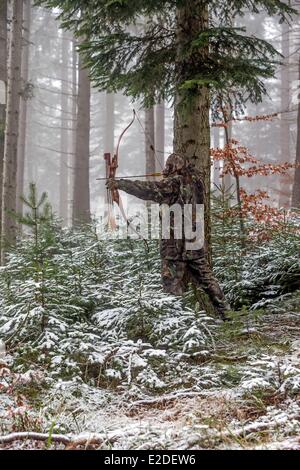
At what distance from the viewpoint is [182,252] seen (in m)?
5.75

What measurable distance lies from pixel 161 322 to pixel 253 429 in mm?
1996

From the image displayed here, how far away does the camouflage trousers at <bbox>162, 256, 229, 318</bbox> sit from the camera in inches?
225

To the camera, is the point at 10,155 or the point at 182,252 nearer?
the point at 182,252

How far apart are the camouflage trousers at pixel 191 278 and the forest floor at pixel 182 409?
1194mm

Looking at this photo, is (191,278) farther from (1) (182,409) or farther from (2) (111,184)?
(1) (182,409)

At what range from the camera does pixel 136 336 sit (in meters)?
4.95

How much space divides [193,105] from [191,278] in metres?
2.35

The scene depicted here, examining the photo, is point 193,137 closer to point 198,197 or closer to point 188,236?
point 198,197

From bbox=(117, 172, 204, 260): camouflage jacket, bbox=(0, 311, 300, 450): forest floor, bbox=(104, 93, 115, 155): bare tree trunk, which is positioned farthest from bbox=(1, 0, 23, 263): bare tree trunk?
bbox=(104, 93, 115, 155): bare tree trunk

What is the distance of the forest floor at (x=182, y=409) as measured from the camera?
2.86m

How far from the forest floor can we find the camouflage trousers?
3.92 ft

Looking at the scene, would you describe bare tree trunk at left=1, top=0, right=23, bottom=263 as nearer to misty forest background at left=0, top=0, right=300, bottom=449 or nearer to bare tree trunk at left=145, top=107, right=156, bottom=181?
misty forest background at left=0, top=0, right=300, bottom=449

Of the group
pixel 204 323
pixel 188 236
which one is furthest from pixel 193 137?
pixel 204 323
